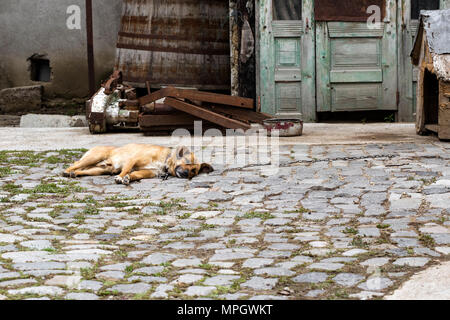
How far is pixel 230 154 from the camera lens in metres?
7.98

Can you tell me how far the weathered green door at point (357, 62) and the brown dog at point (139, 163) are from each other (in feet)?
12.3

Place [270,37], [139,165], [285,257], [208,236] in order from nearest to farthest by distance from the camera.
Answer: [285,257], [208,236], [139,165], [270,37]

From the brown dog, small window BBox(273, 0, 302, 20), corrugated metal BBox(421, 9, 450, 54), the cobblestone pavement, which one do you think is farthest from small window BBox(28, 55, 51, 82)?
corrugated metal BBox(421, 9, 450, 54)

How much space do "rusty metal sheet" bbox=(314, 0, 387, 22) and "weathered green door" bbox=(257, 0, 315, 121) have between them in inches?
5.7

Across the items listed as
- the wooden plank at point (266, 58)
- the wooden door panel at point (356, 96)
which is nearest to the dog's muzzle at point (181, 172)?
the wooden plank at point (266, 58)

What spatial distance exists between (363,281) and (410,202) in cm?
203

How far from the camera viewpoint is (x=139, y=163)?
720cm

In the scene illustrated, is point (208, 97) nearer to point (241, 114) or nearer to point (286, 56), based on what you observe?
point (241, 114)

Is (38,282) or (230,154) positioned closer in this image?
(38,282)

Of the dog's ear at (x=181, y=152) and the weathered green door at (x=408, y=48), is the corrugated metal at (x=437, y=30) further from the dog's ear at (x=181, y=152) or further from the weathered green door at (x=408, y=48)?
the dog's ear at (x=181, y=152)

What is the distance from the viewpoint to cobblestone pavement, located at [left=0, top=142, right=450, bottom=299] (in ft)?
12.6

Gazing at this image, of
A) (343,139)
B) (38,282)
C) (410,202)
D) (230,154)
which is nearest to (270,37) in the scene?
(343,139)

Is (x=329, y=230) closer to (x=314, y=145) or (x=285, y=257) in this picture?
(x=285, y=257)

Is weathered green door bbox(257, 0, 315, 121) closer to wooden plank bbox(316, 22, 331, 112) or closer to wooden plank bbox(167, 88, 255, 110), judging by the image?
wooden plank bbox(316, 22, 331, 112)
